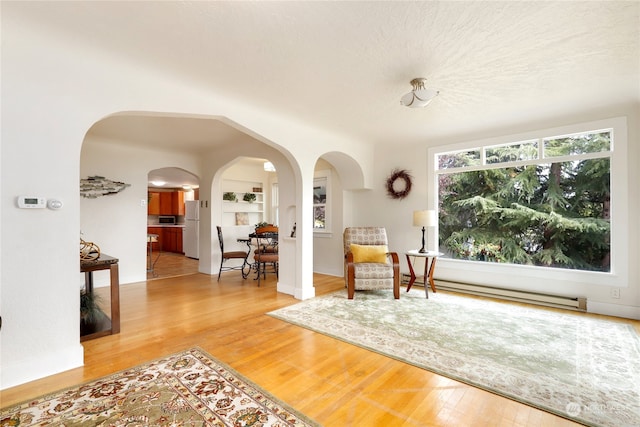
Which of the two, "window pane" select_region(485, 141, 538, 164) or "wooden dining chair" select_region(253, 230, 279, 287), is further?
"wooden dining chair" select_region(253, 230, 279, 287)

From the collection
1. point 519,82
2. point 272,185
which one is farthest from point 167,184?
point 519,82

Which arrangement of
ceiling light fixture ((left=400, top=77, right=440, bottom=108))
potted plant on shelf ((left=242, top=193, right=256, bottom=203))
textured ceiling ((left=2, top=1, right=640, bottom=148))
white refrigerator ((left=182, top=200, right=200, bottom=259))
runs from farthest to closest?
white refrigerator ((left=182, top=200, right=200, bottom=259)) → potted plant on shelf ((left=242, top=193, right=256, bottom=203)) → ceiling light fixture ((left=400, top=77, right=440, bottom=108)) → textured ceiling ((left=2, top=1, right=640, bottom=148))

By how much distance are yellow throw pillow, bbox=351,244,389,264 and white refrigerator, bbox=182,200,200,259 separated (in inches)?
217

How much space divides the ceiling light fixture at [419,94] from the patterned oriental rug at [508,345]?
224cm

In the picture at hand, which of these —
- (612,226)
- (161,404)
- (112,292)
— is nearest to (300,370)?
(161,404)

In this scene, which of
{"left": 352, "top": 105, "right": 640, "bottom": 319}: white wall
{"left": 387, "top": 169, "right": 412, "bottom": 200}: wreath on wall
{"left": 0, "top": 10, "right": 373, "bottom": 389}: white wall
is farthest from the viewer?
{"left": 387, "top": 169, "right": 412, "bottom": 200}: wreath on wall

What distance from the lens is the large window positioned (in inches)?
147

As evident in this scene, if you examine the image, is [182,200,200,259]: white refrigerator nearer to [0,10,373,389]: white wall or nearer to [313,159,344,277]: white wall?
[313,159,344,277]: white wall

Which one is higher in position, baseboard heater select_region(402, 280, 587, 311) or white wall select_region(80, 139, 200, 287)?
white wall select_region(80, 139, 200, 287)

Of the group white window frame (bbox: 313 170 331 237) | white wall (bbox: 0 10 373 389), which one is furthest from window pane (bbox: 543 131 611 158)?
white wall (bbox: 0 10 373 389)

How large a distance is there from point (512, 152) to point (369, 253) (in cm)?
258

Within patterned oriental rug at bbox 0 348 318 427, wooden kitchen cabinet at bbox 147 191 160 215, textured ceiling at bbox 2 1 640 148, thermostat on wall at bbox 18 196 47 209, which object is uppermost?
textured ceiling at bbox 2 1 640 148

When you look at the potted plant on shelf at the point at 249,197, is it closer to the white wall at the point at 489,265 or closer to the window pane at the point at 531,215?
the white wall at the point at 489,265

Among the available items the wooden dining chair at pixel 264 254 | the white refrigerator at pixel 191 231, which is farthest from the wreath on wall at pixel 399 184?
the white refrigerator at pixel 191 231
